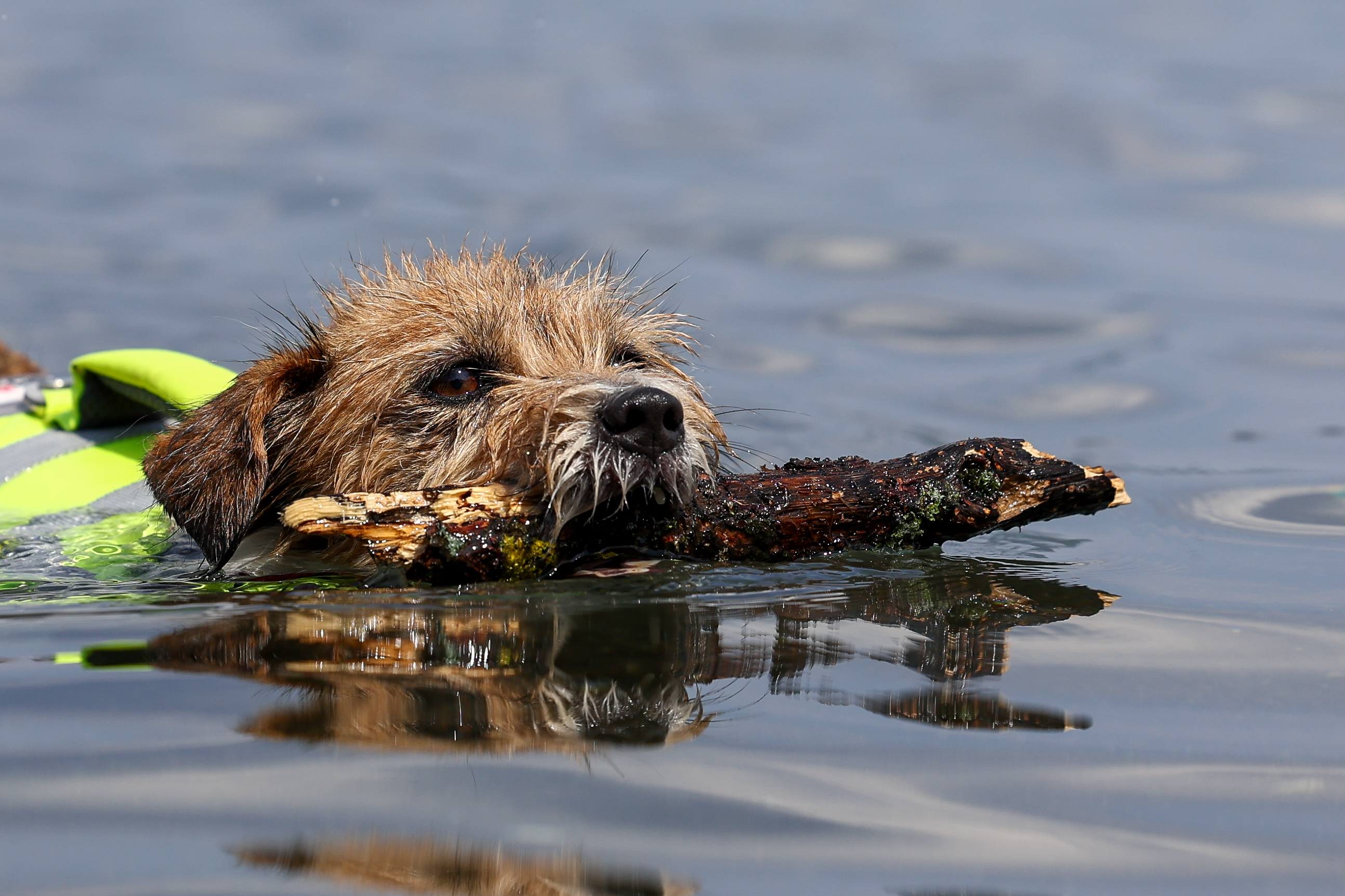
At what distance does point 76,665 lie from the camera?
3.46 meters

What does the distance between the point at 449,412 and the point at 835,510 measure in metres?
1.57

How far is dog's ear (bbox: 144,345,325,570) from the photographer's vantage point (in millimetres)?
4801

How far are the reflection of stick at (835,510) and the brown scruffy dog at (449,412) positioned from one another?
135 millimetres

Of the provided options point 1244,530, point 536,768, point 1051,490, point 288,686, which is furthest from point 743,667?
point 1244,530

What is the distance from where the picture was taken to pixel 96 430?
7.72 m

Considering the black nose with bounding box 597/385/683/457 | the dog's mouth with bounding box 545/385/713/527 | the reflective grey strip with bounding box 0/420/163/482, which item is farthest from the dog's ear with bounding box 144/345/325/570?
the reflective grey strip with bounding box 0/420/163/482

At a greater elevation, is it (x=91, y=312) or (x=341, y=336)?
(x=91, y=312)

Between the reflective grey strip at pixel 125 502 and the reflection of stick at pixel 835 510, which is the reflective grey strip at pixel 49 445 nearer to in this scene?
the reflective grey strip at pixel 125 502

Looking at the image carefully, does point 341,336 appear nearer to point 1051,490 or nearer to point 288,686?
point 288,686

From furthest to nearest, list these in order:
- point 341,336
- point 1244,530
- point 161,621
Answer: point 1244,530, point 341,336, point 161,621

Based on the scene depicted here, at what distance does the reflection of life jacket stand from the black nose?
2823mm

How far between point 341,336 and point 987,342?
10.00 metres

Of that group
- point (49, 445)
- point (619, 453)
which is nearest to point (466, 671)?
point (619, 453)

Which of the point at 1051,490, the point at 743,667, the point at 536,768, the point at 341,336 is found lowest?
the point at 536,768
